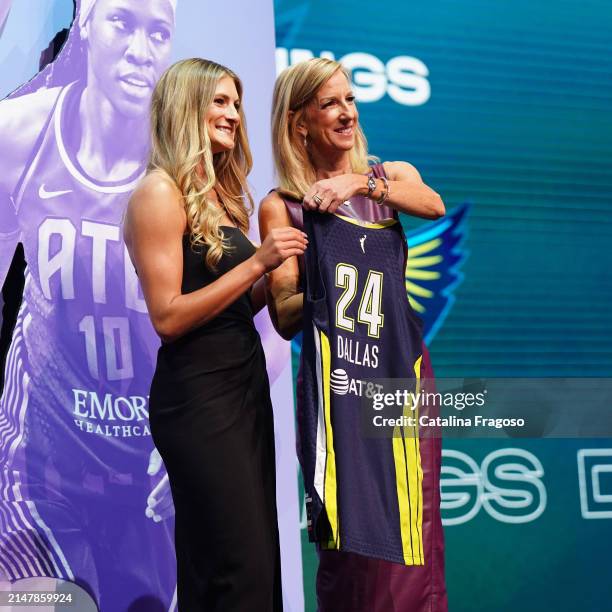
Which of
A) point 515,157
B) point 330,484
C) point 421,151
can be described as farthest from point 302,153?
point 515,157

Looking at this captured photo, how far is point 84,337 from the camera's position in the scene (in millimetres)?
2744

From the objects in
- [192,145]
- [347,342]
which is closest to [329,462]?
[347,342]

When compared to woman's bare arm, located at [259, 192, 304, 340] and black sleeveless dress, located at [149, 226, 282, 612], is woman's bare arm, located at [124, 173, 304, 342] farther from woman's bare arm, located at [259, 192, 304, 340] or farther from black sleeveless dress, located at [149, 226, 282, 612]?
woman's bare arm, located at [259, 192, 304, 340]

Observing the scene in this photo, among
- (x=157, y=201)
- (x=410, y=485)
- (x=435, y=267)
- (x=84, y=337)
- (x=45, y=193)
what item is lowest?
(x=410, y=485)

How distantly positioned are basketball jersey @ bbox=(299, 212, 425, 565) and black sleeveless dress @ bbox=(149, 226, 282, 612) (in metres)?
0.14

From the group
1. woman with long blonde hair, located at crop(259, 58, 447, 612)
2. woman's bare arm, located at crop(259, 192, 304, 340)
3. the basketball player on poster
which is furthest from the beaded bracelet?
the basketball player on poster

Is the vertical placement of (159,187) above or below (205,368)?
above

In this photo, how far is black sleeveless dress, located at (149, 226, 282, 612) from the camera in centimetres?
179

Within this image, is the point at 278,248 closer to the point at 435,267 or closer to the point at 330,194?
the point at 330,194

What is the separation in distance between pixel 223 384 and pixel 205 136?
57cm

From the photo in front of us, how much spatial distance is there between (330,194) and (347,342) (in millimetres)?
350

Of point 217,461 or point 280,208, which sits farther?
point 280,208

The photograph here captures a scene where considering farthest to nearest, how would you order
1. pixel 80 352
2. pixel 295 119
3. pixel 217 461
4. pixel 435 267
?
1. pixel 435 267
2. pixel 80 352
3. pixel 295 119
4. pixel 217 461

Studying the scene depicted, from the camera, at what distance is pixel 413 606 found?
2189 millimetres
